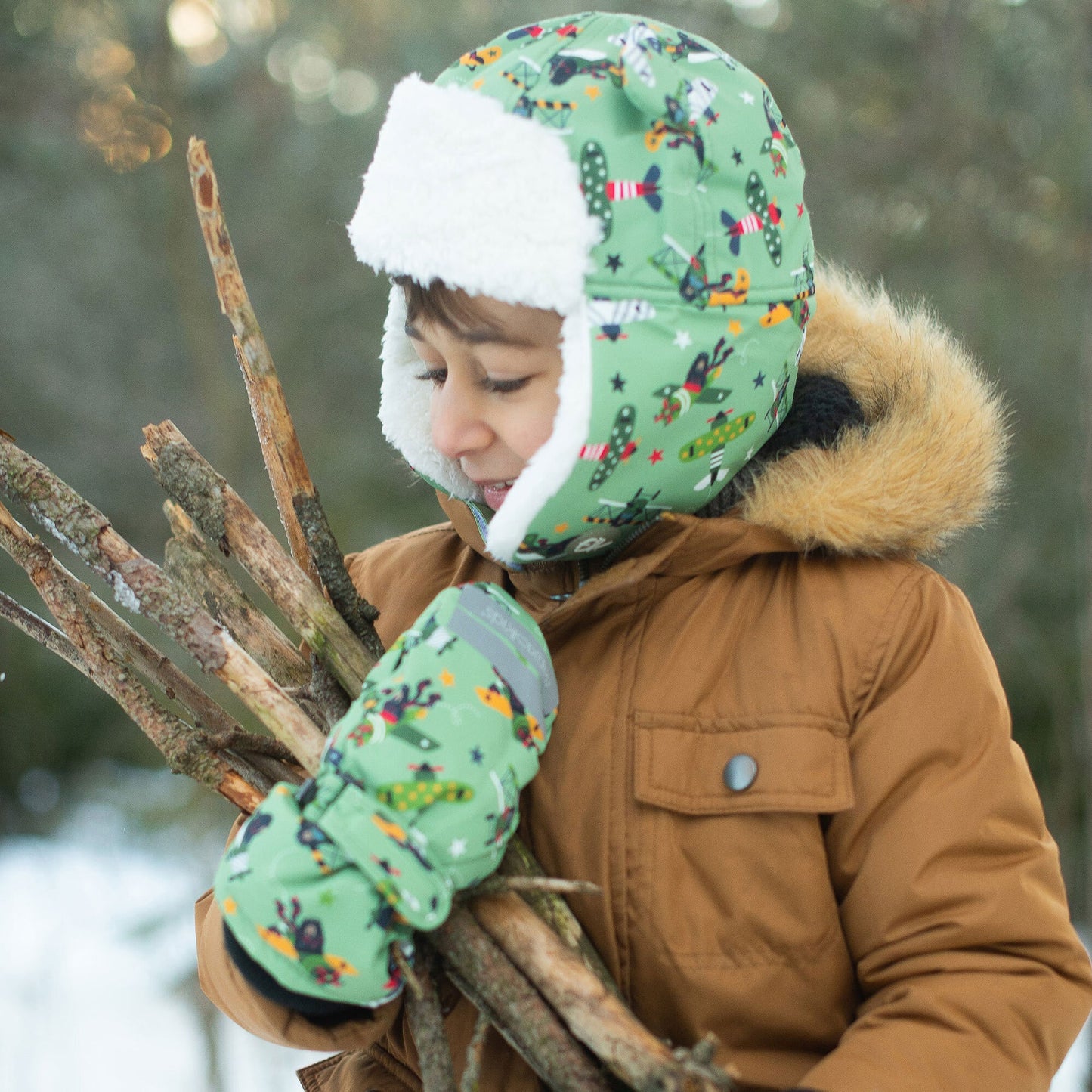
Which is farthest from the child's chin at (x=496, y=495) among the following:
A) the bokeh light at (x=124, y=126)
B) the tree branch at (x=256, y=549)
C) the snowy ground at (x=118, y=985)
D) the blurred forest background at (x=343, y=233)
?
the bokeh light at (x=124, y=126)

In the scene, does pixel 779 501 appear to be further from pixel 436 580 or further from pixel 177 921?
pixel 177 921

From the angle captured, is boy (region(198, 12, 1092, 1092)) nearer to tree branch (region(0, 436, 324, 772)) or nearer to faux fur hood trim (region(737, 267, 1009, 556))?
faux fur hood trim (region(737, 267, 1009, 556))

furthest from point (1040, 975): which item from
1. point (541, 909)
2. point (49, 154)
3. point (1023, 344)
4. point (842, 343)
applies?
point (49, 154)

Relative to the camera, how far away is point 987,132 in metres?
4.56

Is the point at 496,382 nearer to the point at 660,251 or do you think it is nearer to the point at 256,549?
the point at 660,251

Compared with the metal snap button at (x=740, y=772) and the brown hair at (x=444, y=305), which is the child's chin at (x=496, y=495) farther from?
the metal snap button at (x=740, y=772)

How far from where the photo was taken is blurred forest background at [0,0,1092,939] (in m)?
4.45

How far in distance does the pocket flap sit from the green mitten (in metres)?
0.15

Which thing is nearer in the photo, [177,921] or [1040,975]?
[1040,975]

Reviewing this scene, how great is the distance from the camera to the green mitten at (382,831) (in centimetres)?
93

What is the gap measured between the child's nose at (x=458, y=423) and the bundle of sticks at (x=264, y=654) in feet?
0.56

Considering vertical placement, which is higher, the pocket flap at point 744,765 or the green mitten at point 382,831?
the green mitten at point 382,831

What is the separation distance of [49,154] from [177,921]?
345 cm

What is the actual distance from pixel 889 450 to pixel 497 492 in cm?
47
